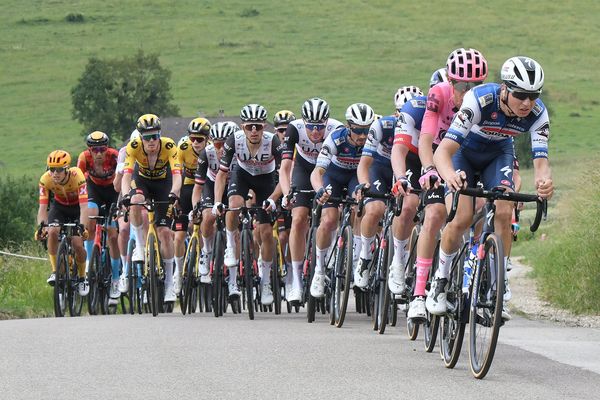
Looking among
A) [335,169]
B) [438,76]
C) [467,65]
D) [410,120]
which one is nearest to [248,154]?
[335,169]

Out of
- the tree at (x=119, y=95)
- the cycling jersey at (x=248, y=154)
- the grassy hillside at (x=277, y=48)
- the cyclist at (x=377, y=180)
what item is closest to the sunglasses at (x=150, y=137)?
the cycling jersey at (x=248, y=154)

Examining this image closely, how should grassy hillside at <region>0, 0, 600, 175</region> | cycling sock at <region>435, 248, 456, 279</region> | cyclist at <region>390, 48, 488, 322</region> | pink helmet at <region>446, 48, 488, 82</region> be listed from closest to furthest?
cycling sock at <region>435, 248, 456, 279</region> < cyclist at <region>390, 48, 488, 322</region> < pink helmet at <region>446, 48, 488, 82</region> < grassy hillside at <region>0, 0, 600, 175</region>

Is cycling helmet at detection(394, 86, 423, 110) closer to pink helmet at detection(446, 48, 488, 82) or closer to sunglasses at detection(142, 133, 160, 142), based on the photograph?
pink helmet at detection(446, 48, 488, 82)

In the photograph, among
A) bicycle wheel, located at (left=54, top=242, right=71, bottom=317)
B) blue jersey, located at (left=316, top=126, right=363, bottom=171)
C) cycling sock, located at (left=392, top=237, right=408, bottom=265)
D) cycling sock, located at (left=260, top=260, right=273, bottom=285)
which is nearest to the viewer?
cycling sock, located at (left=392, top=237, right=408, bottom=265)

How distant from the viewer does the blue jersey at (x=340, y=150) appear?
14.0 m

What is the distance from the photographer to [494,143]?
960 cm

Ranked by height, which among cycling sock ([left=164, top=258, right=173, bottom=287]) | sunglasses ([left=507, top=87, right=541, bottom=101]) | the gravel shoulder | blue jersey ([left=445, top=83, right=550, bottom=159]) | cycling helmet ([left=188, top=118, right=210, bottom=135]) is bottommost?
the gravel shoulder

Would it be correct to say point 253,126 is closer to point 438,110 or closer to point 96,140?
point 96,140

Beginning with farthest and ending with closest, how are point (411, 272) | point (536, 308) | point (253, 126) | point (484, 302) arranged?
point (536, 308) → point (253, 126) → point (411, 272) → point (484, 302)

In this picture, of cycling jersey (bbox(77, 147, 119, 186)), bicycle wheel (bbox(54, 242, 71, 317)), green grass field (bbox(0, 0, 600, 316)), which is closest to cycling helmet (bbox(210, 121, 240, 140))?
cycling jersey (bbox(77, 147, 119, 186))

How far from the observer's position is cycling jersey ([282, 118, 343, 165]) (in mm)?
15023

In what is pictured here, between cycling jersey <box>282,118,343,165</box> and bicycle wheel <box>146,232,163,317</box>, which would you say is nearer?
cycling jersey <box>282,118,343,165</box>

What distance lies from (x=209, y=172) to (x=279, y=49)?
118 meters

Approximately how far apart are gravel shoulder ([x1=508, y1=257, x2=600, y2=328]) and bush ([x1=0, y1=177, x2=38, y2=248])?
16.6m
